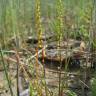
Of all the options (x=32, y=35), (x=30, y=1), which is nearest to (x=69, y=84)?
(x=32, y=35)

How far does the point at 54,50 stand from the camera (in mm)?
3018

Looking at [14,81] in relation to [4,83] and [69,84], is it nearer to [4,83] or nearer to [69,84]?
[4,83]

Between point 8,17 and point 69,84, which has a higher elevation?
point 8,17

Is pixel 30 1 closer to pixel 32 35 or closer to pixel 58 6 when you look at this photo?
pixel 32 35

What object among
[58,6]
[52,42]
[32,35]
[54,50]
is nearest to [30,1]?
[32,35]

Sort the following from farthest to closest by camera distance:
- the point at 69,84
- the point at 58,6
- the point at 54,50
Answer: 1. the point at 54,50
2. the point at 69,84
3. the point at 58,6

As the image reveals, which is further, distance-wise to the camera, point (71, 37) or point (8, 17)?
point (71, 37)

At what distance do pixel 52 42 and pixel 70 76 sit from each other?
1.00m

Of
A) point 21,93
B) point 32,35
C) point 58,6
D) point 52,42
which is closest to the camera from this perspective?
point 58,6

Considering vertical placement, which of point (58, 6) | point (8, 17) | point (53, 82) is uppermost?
point (58, 6)

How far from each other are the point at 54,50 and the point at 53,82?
2.11 feet

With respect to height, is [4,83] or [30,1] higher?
[30,1]

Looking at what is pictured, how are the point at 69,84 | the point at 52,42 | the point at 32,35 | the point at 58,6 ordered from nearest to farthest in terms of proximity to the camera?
1. the point at 58,6
2. the point at 69,84
3. the point at 52,42
4. the point at 32,35

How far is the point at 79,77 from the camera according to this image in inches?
94.0
